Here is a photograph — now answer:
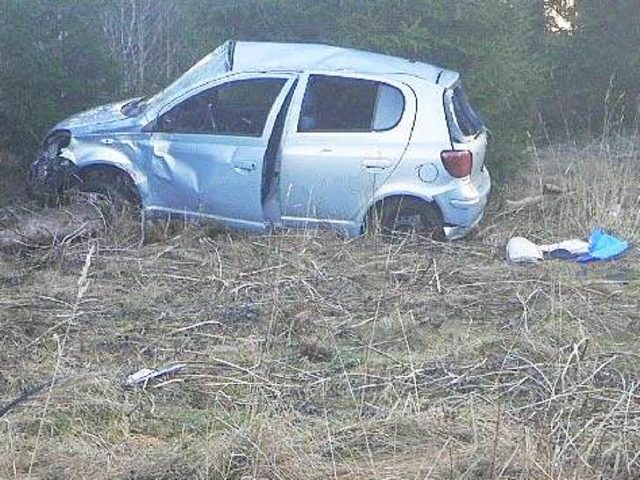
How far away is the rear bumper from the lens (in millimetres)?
8406

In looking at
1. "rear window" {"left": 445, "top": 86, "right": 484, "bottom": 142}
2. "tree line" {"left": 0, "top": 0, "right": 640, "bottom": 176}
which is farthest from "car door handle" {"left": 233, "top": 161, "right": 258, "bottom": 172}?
"tree line" {"left": 0, "top": 0, "right": 640, "bottom": 176}

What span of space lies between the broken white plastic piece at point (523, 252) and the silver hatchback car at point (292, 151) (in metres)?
0.57

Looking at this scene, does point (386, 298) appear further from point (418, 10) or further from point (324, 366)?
point (418, 10)

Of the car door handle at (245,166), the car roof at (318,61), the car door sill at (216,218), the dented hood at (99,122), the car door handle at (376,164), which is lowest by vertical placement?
the car door sill at (216,218)

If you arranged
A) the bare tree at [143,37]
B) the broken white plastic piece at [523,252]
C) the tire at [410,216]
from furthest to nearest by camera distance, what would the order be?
the bare tree at [143,37]
the tire at [410,216]
the broken white plastic piece at [523,252]

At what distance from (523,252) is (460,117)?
1386 mm

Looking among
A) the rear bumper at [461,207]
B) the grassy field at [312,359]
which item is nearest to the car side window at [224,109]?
the grassy field at [312,359]

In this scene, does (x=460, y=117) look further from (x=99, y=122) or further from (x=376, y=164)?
(x=99, y=122)

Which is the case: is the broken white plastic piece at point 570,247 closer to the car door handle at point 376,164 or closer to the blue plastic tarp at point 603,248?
the blue plastic tarp at point 603,248

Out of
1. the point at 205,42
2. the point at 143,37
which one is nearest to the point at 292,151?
the point at 205,42

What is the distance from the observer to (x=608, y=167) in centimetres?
1038

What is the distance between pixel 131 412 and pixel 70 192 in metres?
4.20

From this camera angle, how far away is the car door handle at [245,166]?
8383 millimetres

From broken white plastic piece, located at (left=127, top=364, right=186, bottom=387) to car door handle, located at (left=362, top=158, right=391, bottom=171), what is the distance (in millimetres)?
3533
